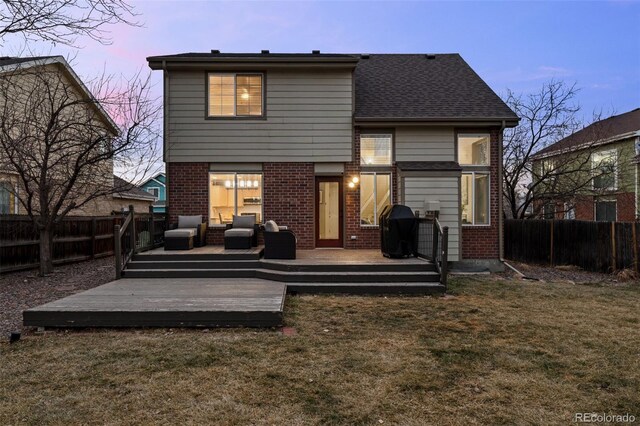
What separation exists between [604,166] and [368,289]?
41.2 feet

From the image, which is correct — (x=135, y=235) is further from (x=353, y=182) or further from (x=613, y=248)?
(x=613, y=248)

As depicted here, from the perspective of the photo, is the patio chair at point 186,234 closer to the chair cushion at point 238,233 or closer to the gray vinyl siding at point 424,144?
the chair cushion at point 238,233

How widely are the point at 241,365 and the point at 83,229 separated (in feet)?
32.6

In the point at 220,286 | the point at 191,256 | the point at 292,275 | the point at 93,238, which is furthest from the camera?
the point at 93,238

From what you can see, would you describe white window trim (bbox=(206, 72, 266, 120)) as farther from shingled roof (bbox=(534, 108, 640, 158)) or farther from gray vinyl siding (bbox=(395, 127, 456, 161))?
shingled roof (bbox=(534, 108, 640, 158))

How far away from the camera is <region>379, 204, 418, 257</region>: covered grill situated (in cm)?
828

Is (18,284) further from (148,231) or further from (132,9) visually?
(132,9)

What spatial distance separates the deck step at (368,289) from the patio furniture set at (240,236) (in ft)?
3.83

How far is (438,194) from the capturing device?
9672 mm

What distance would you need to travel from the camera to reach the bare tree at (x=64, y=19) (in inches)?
190

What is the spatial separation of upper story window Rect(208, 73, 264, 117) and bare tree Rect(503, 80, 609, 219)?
395 inches

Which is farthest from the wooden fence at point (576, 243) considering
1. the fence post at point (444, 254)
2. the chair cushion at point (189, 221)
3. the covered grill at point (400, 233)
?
the chair cushion at point (189, 221)

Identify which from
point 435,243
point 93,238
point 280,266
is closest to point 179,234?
point 280,266

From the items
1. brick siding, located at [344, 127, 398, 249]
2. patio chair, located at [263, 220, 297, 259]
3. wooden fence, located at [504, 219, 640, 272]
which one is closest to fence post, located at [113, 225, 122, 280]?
patio chair, located at [263, 220, 297, 259]
